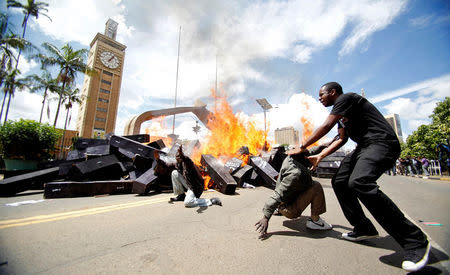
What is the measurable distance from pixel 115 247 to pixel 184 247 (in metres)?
0.71

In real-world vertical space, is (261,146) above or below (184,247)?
above

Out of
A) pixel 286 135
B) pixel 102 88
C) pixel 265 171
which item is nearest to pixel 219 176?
pixel 265 171

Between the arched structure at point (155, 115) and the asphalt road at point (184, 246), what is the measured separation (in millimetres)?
20957

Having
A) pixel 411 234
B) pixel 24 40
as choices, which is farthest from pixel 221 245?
pixel 24 40

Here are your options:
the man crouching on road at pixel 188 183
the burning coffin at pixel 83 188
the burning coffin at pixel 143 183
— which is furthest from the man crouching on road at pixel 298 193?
the burning coffin at pixel 83 188

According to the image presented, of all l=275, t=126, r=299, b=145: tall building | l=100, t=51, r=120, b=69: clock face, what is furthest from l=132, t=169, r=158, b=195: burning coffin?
A: l=275, t=126, r=299, b=145: tall building

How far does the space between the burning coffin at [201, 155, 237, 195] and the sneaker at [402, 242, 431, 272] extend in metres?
3.83

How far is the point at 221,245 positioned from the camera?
1869 millimetres

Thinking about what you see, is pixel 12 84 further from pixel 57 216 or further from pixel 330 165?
pixel 330 165

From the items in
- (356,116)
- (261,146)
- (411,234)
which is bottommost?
(411,234)

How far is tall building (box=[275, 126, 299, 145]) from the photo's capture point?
58.4m

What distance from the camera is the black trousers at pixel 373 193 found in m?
1.56

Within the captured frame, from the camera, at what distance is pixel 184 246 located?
6.02ft

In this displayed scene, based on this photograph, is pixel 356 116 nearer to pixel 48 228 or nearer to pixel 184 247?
pixel 184 247
